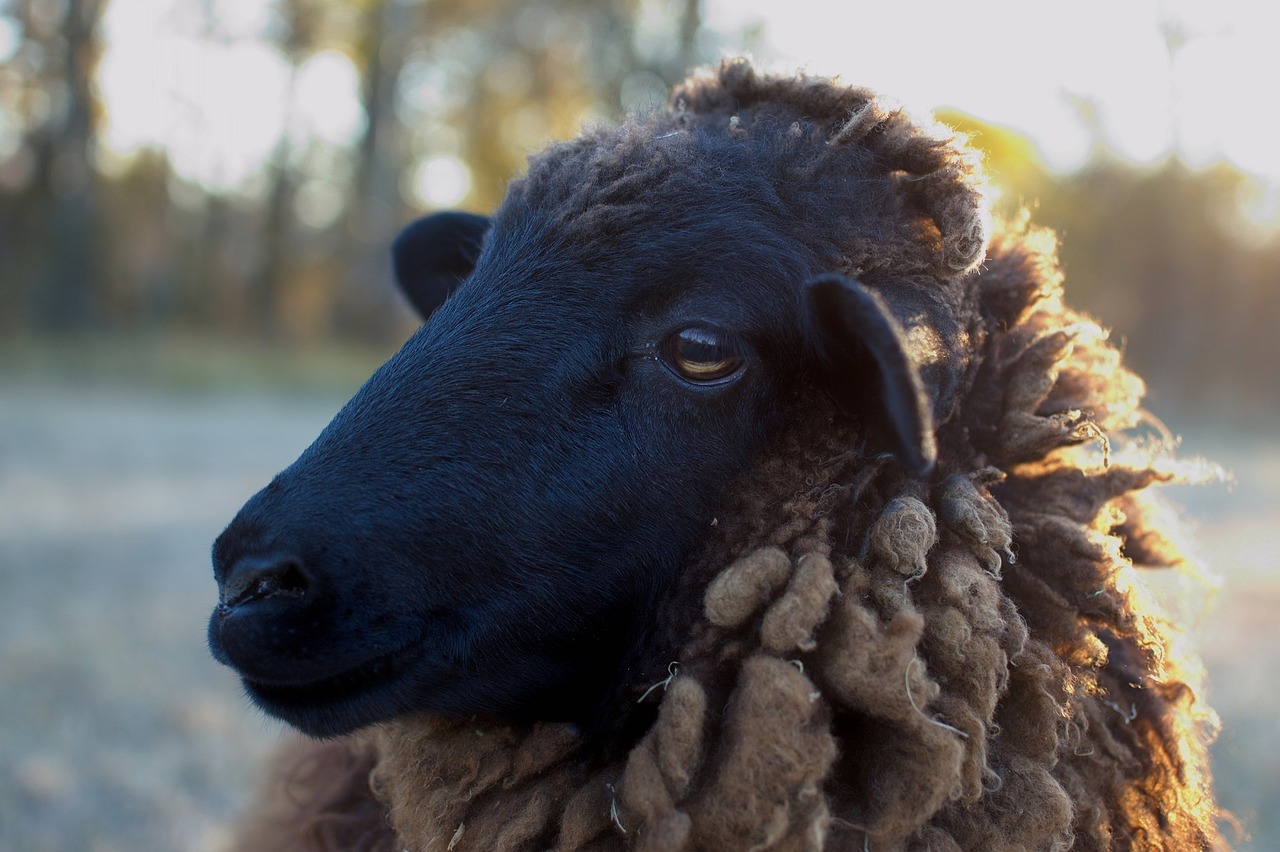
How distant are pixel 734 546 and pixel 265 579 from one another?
0.93 m

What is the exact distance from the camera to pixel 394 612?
78.7 inches

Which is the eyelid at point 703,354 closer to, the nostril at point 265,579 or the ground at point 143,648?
the nostril at point 265,579

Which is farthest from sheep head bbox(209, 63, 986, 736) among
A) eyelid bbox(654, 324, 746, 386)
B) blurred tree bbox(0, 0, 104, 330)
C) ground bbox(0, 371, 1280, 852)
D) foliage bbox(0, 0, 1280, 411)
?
blurred tree bbox(0, 0, 104, 330)

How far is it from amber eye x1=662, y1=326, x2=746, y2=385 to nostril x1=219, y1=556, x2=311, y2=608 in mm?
859

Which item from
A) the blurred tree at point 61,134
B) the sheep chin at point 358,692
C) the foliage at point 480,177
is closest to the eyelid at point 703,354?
the sheep chin at point 358,692

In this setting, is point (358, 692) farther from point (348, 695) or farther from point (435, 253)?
point (435, 253)

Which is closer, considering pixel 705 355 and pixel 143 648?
pixel 705 355

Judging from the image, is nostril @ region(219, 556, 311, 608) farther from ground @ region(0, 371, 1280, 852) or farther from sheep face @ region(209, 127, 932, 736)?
ground @ region(0, 371, 1280, 852)

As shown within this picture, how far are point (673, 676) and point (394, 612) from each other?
57cm

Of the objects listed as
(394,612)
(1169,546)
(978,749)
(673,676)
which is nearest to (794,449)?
(673,676)

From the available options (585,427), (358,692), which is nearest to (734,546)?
(585,427)

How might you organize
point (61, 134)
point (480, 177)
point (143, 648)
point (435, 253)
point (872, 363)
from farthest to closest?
point (480, 177)
point (61, 134)
point (143, 648)
point (435, 253)
point (872, 363)

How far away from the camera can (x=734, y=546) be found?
2.07 meters

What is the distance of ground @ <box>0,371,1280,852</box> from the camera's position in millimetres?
3998
